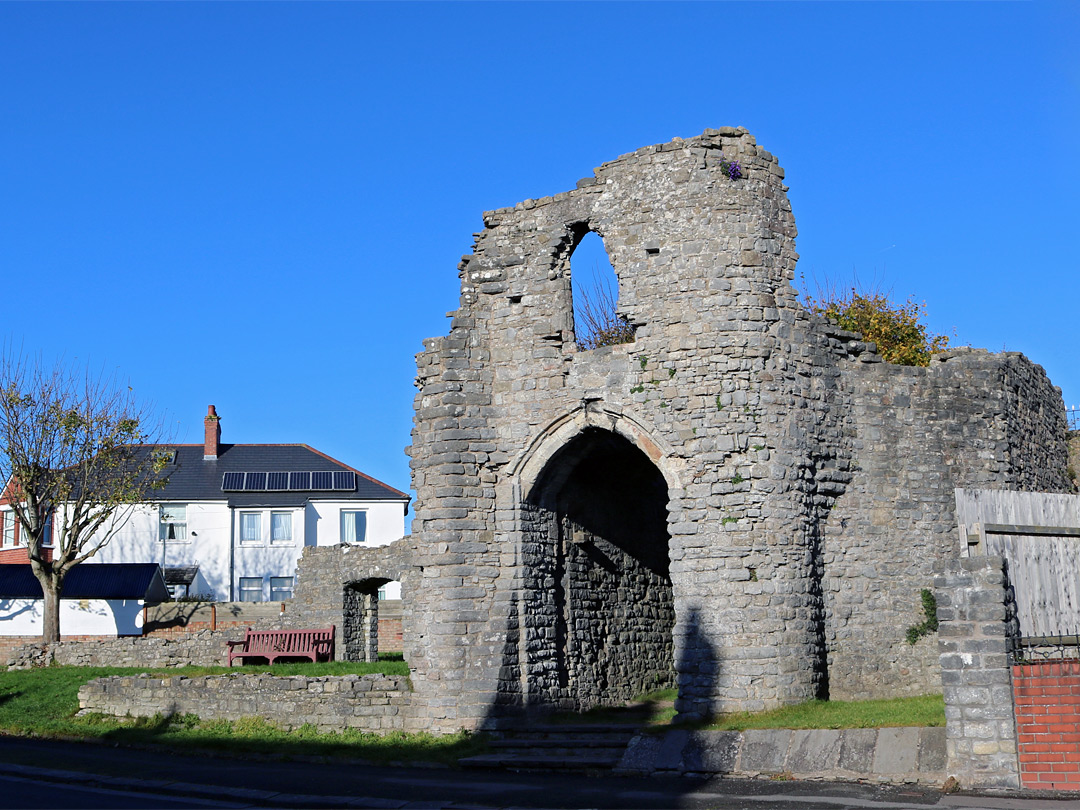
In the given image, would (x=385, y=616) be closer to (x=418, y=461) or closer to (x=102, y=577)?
(x=102, y=577)

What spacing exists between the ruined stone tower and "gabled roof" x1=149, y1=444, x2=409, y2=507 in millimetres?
30365

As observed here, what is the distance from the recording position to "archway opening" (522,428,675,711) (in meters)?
17.0

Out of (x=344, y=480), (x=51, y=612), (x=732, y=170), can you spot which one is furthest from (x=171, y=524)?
(x=732, y=170)

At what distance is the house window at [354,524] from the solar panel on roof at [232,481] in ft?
14.4

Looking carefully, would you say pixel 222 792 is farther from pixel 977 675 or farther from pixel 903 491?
pixel 903 491

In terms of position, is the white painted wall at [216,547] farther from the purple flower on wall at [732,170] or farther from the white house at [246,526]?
the purple flower on wall at [732,170]

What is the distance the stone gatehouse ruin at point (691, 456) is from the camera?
600 inches

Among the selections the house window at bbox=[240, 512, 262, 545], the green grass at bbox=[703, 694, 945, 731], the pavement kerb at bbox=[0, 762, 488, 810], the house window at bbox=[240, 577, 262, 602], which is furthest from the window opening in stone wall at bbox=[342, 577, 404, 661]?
the house window at bbox=[240, 512, 262, 545]

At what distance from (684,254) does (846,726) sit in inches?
269

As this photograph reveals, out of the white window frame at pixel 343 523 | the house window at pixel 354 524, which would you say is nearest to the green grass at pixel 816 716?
the white window frame at pixel 343 523

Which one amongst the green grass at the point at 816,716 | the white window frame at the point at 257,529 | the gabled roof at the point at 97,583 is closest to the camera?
the green grass at the point at 816,716

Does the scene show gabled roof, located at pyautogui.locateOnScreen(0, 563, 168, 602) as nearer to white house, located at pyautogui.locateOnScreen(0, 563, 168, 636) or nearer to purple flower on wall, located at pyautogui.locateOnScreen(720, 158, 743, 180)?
white house, located at pyautogui.locateOnScreen(0, 563, 168, 636)

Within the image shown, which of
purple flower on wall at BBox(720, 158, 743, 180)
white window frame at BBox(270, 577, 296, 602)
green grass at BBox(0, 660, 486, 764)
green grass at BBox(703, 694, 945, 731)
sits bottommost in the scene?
green grass at BBox(0, 660, 486, 764)

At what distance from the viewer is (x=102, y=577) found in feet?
116
